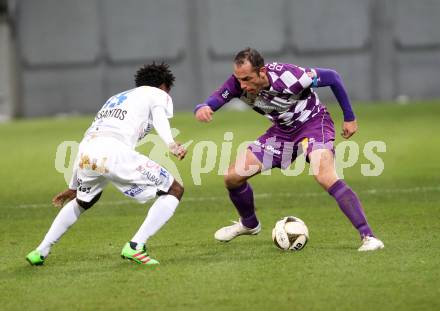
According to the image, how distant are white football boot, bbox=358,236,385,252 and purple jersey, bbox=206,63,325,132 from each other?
123cm

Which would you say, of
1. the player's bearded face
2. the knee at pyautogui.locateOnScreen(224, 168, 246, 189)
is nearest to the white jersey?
the player's bearded face

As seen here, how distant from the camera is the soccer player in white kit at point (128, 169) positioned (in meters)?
7.84

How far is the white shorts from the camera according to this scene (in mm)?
7828

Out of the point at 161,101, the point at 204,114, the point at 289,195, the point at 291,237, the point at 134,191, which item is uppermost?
the point at 161,101

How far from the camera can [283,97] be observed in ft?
28.2

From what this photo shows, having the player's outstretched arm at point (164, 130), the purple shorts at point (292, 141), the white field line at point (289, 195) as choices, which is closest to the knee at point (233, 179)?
the purple shorts at point (292, 141)

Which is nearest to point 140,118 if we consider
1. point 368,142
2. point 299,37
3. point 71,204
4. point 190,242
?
point 71,204

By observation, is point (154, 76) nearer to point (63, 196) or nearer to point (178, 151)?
point (178, 151)

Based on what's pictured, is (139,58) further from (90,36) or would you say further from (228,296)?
(228,296)

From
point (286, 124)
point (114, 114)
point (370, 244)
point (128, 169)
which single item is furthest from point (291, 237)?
point (114, 114)

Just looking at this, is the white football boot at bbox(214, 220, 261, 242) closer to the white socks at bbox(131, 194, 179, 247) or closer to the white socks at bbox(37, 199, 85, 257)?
the white socks at bbox(131, 194, 179, 247)

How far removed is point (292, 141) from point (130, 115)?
1.56 m

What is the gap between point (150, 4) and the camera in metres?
26.6

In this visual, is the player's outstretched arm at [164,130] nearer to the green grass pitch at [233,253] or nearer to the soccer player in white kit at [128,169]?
the soccer player in white kit at [128,169]
